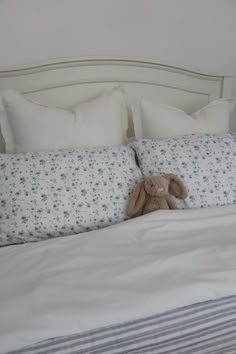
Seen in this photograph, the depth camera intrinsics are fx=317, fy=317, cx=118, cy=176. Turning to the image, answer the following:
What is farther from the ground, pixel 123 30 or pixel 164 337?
pixel 123 30

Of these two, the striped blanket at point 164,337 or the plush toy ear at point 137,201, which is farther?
the plush toy ear at point 137,201

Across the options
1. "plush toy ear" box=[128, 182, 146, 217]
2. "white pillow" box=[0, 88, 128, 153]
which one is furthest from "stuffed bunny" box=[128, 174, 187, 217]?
"white pillow" box=[0, 88, 128, 153]

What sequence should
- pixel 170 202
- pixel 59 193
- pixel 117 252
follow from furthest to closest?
pixel 170 202 < pixel 59 193 < pixel 117 252

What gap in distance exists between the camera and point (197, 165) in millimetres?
1211

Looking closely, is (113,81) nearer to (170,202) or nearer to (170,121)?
(170,121)

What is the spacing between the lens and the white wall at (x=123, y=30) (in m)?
1.40

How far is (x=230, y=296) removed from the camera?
0.76 m

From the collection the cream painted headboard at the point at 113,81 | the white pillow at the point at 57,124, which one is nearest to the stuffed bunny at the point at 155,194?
the white pillow at the point at 57,124

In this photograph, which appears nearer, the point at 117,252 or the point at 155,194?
the point at 117,252

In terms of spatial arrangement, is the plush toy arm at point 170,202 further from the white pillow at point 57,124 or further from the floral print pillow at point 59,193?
the white pillow at point 57,124

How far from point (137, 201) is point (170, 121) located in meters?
0.44

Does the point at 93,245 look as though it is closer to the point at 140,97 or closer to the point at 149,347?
the point at 149,347

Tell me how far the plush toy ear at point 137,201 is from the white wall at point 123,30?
2.49 ft

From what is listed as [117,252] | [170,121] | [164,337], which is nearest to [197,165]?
[170,121]
